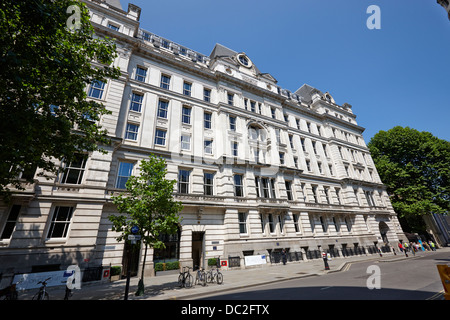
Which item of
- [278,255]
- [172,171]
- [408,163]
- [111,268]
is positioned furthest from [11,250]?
[408,163]

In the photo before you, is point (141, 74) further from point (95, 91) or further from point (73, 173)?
point (73, 173)

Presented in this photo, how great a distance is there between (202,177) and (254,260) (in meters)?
9.84

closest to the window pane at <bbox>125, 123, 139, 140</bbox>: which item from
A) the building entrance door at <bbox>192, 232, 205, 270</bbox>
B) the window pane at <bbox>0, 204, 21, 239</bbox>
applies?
the window pane at <bbox>0, 204, 21, 239</bbox>

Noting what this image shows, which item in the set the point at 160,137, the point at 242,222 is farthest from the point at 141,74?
the point at 242,222

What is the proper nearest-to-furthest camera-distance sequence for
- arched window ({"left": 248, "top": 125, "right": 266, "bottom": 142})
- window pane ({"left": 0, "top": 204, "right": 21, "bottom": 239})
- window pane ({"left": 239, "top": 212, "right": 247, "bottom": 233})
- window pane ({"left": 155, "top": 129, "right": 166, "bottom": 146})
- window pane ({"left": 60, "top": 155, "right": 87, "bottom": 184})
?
window pane ({"left": 0, "top": 204, "right": 21, "bottom": 239})
window pane ({"left": 60, "top": 155, "right": 87, "bottom": 184})
window pane ({"left": 155, "top": 129, "right": 166, "bottom": 146})
window pane ({"left": 239, "top": 212, "right": 247, "bottom": 233})
arched window ({"left": 248, "top": 125, "right": 266, "bottom": 142})

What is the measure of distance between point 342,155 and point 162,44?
3592 cm

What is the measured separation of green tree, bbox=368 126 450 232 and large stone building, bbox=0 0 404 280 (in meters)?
4.48

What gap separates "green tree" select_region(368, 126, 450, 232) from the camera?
106 feet

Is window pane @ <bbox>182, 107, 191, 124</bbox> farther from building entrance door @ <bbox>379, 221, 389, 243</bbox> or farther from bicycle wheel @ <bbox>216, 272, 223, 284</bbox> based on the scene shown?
building entrance door @ <bbox>379, 221, 389, 243</bbox>

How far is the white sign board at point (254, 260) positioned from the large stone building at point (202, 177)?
1.55 ft

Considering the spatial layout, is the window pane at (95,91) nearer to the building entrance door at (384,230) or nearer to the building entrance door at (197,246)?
the building entrance door at (197,246)

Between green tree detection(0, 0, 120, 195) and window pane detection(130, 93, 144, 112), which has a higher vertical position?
window pane detection(130, 93, 144, 112)

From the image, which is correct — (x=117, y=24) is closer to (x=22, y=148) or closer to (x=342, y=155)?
(x=22, y=148)
